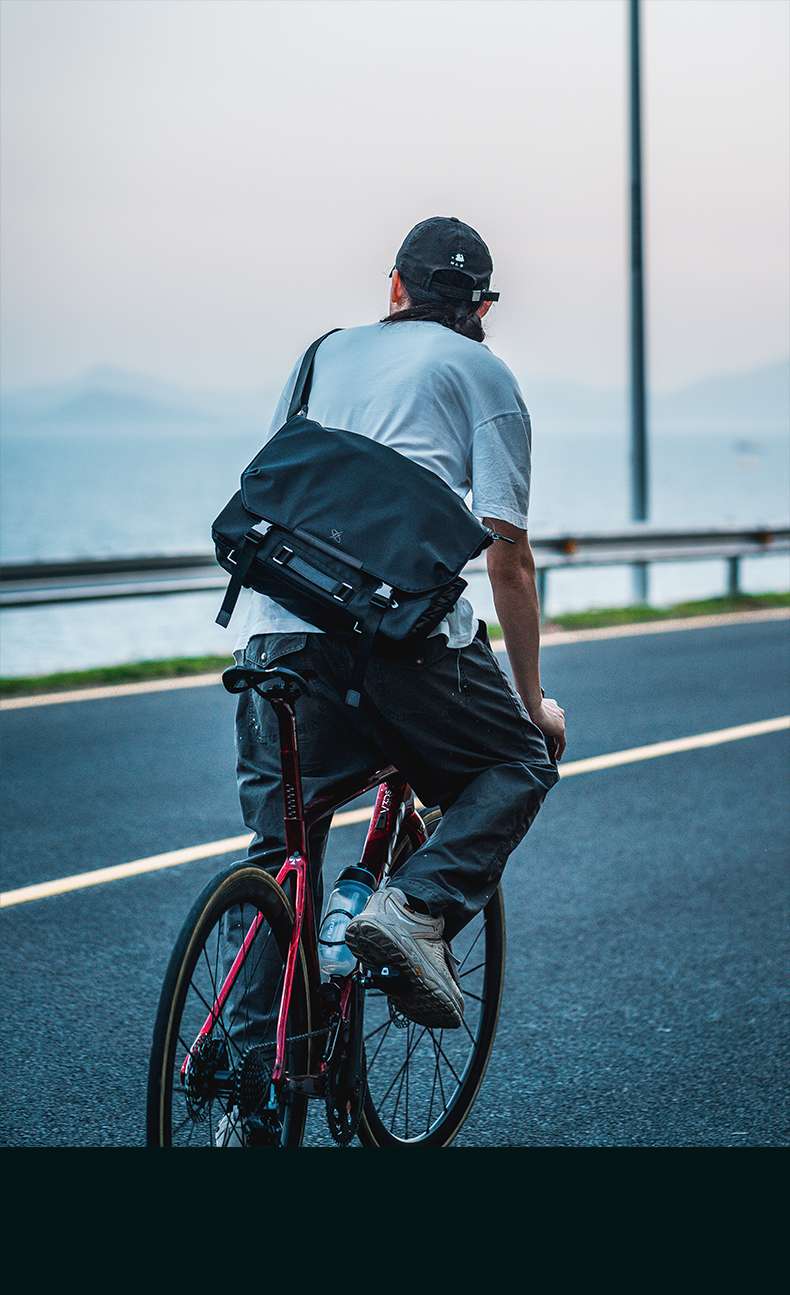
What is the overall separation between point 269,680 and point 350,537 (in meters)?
0.31

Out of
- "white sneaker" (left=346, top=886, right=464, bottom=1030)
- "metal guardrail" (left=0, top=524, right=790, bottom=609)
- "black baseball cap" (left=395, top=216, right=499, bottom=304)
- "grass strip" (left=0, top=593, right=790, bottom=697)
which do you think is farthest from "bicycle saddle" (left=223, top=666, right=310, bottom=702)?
"metal guardrail" (left=0, top=524, right=790, bottom=609)

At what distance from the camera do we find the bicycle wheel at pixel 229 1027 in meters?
2.81

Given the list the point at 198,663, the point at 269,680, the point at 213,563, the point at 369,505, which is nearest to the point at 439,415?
the point at 369,505

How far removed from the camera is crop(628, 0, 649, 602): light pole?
15805 mm

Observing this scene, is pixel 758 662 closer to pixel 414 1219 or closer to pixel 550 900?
pixel 550 900

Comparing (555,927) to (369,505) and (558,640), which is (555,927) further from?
(558,640)

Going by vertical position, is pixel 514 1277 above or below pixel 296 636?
below

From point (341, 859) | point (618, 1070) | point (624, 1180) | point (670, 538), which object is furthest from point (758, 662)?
point (624, 1180)

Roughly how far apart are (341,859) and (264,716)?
3.09 metres

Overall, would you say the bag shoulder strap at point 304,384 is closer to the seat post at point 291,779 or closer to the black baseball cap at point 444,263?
the black baseball cap at point 444,263

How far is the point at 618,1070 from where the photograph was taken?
169 inches

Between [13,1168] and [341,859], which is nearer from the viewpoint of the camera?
[13,1168]

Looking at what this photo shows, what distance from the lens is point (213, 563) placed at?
11.1 m

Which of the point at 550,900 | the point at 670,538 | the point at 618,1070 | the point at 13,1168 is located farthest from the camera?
the point at 670,538
